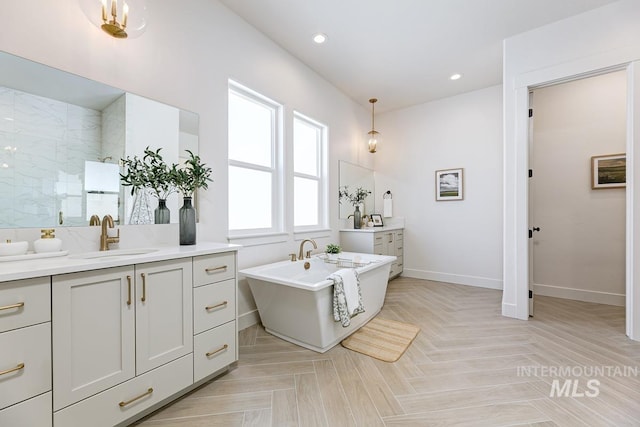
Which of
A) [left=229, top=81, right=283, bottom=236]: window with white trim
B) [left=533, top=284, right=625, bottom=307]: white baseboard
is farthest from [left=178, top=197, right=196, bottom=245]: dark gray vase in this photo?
[left=533, top=284, right=625, bottom=307]: white baseboard

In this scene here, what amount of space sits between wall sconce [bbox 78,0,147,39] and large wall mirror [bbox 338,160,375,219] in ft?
9.92

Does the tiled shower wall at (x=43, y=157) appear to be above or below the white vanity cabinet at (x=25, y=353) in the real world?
above

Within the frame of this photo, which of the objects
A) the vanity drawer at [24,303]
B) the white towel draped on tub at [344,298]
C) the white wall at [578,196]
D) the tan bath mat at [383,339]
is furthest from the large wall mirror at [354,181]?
the vanity drawer at [24,303]

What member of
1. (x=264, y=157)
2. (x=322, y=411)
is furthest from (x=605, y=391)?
(x=264, y=157)

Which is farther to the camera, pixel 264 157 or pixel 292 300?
pixel 264 157

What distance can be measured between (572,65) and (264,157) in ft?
11.0

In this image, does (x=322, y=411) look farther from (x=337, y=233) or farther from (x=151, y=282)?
(x=337, y=233)

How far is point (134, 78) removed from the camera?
193cm

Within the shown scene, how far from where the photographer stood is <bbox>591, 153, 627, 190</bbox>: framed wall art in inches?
128

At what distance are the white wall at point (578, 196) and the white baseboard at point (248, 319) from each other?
3572 mm

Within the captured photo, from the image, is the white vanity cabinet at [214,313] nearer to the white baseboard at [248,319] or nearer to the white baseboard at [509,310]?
the white baseboard at [248,319]

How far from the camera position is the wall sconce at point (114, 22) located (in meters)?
1.64

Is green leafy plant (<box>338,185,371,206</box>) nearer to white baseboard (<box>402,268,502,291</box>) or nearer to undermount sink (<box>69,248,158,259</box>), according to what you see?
white baseboard (<box>402,268,502,291</box>)

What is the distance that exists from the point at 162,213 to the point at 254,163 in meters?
1.24
